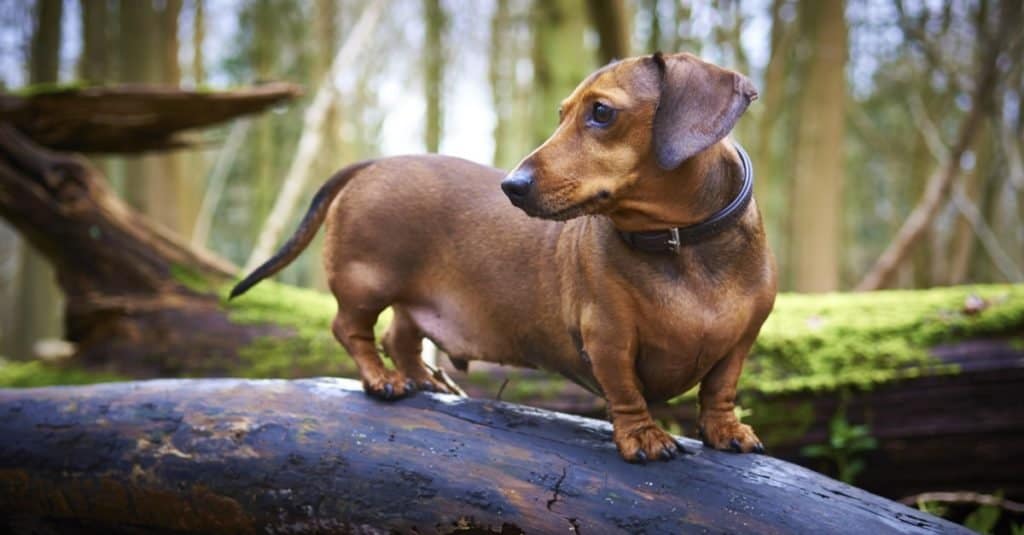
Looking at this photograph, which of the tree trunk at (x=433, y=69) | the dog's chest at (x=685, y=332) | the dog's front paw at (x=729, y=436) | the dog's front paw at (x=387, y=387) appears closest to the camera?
the dog's chest at (x=685, y=332)

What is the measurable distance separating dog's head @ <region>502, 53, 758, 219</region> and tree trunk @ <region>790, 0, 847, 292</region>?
29.7 ft

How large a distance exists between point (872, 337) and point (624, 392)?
8.64ft

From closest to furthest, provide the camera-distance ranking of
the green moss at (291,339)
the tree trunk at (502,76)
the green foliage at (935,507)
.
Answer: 1. the green foliage at (935,507)
2. the green moss at (291,339)
3. the tree trunk at (502,76)

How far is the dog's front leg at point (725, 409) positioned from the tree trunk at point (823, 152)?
8.59m

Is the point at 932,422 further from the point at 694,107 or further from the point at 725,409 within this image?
the point at 694,107

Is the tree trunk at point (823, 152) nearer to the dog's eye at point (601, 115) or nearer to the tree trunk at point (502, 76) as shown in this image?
the tree trunk at point (502, 76)

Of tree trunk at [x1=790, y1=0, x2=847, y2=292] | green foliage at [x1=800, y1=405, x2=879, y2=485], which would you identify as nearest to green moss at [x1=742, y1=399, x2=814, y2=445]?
green foliage at [x1=800, y1=405, x2=879, y2=485]

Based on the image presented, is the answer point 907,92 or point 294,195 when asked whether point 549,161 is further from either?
point 907,92

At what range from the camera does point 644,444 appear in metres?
2.69

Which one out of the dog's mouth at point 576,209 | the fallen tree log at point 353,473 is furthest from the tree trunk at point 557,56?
the dog's mouth at point 576,209

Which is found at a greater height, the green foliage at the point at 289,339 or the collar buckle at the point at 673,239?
the collar buckle at the point at 673,239

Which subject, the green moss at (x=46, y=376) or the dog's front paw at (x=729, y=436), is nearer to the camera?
the dog's front paw at (x=729, y=436)

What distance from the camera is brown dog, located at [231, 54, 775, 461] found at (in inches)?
94.9

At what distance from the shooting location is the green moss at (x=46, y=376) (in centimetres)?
550
